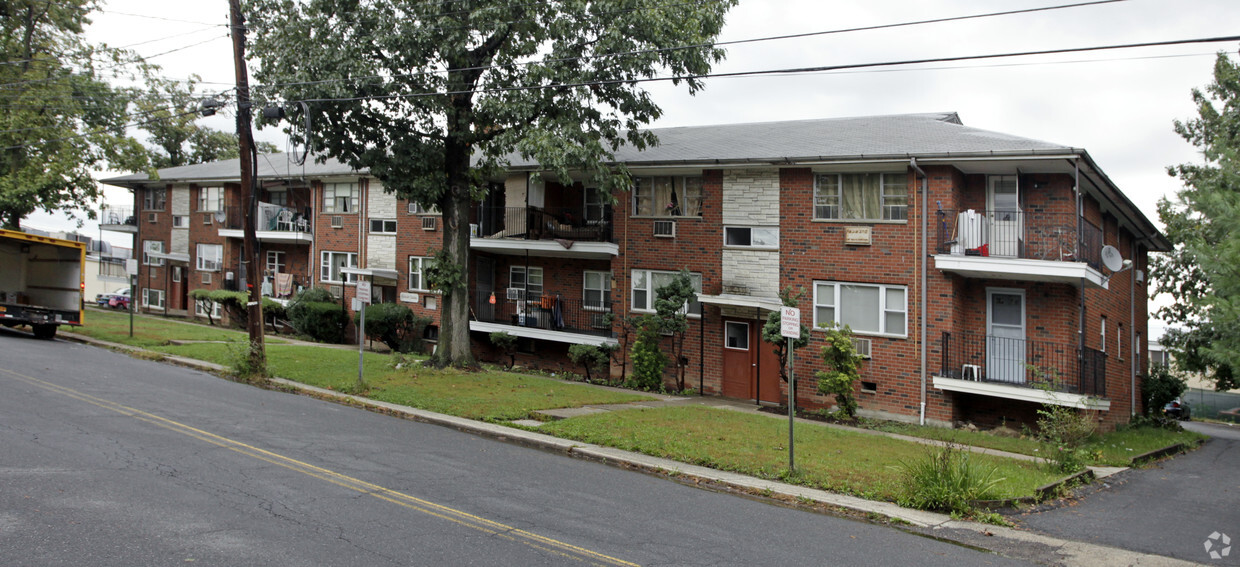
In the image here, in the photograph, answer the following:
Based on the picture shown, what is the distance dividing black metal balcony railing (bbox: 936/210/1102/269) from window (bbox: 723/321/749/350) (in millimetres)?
5326

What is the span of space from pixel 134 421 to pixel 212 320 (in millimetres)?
22632

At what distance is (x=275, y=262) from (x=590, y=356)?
58.5 feet

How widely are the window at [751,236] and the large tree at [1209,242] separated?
27.5ft

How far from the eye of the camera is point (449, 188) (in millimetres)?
18984

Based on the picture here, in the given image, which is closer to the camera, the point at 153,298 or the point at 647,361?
the point at 647,361

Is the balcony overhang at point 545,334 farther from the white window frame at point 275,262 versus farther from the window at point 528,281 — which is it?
the white window frame at point 275,262

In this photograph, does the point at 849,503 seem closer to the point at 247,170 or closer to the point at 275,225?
the point at 247,170

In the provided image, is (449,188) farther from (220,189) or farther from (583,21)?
(220,189)

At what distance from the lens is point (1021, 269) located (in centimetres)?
1589

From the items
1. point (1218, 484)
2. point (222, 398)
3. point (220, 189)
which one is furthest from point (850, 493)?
point (220, 189)

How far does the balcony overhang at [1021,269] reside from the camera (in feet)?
50.9

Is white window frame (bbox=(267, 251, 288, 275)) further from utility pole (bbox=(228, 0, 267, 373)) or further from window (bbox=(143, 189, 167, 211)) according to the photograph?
utility pole (bbox=(228, 0, 267, 373))

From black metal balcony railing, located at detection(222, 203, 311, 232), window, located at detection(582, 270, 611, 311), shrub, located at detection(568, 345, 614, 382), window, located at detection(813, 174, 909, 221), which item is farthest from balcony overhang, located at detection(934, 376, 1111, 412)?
black metal balcony railing, located at detection(222, 203, 311, 232)

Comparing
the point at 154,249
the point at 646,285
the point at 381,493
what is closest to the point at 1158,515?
the point at 381,493
